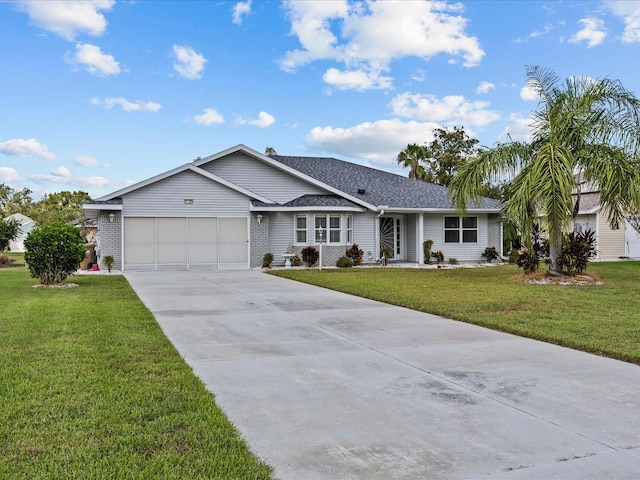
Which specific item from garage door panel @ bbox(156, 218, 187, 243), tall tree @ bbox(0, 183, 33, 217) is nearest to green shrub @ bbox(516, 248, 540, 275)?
garage door panel @ bbox(156, 218, 187, 243)

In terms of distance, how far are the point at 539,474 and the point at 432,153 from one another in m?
45.5

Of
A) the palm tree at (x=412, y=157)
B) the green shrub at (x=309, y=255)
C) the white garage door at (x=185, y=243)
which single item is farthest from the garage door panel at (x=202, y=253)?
the palm tree at (x=412, y=157)

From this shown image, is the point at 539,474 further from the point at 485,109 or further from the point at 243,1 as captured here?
the point at 485,109

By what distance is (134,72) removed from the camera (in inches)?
831

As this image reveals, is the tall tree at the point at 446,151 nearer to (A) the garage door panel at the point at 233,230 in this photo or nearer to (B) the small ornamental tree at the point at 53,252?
(A) the garage door panel at the point at 233,230

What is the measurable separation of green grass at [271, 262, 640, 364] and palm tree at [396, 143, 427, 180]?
63.7ft

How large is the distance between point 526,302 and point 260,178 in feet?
49.5

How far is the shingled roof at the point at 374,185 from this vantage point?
2448cm

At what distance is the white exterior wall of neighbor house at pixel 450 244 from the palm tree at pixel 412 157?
1222 cm

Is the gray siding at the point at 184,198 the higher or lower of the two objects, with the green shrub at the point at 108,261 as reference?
higher

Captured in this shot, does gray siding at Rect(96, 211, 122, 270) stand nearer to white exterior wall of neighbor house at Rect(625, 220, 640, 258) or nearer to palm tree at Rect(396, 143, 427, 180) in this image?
palm tree at Rect(396, 143, 427, 180)

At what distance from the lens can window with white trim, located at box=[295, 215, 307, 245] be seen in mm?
23141

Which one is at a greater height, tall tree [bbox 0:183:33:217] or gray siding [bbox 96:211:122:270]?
tall tree [bbox 0:183:33:217]

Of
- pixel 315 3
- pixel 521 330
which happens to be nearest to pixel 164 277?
pixel 315 3
